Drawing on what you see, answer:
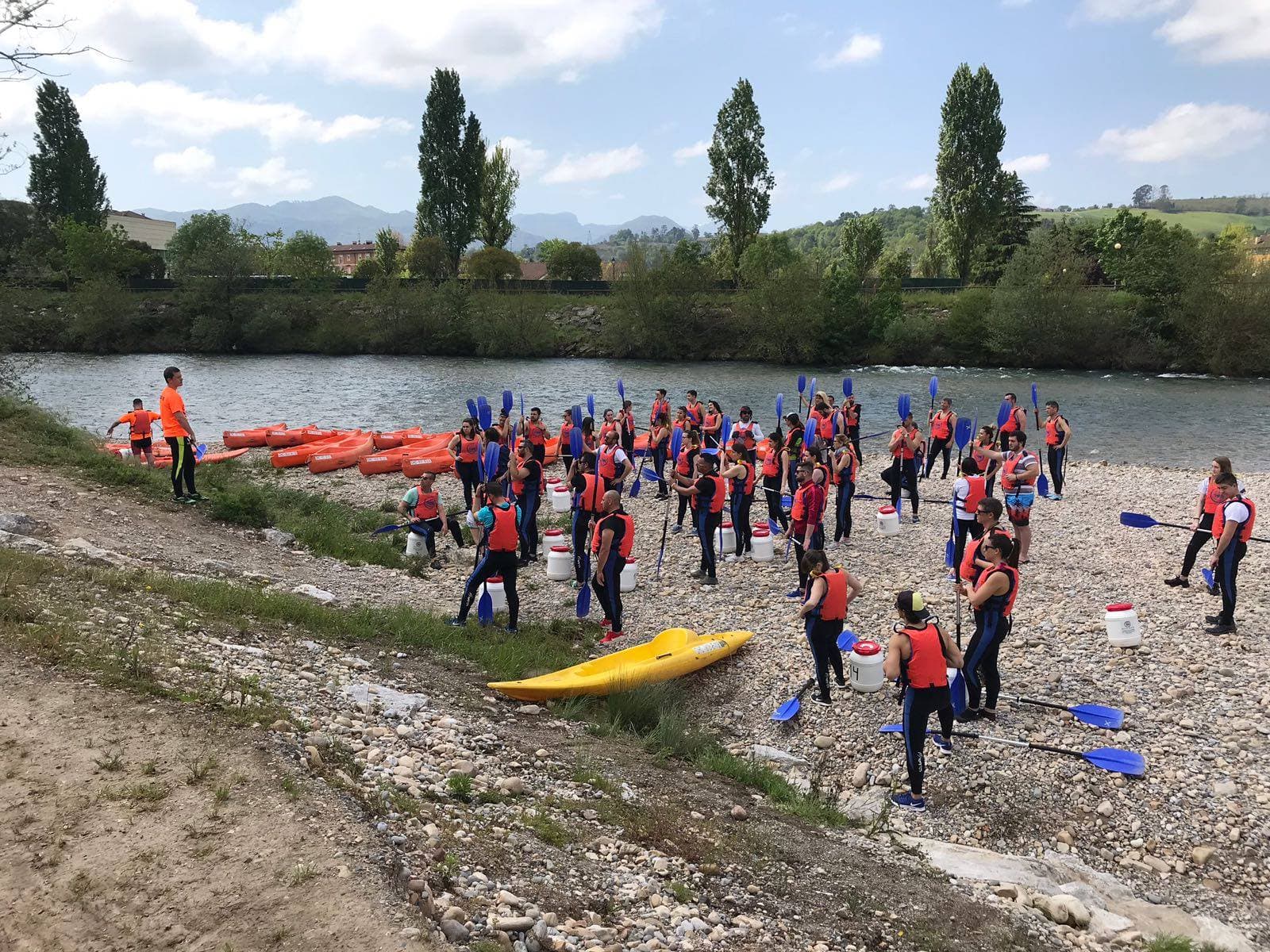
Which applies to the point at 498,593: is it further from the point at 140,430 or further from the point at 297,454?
the point at 297,454

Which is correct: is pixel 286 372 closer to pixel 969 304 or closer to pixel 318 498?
pixel 318 498

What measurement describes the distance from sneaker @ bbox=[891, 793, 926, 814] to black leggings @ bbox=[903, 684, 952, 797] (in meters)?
0.05

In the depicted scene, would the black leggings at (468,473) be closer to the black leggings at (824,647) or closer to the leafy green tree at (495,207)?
the black leggings at (824,647)

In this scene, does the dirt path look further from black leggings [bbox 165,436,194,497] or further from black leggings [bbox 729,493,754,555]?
black leggings [bbox 729,493,754,555]

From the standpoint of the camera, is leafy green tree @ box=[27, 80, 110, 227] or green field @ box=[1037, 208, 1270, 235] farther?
green field @ box=[1037, 208, 1270, 235]

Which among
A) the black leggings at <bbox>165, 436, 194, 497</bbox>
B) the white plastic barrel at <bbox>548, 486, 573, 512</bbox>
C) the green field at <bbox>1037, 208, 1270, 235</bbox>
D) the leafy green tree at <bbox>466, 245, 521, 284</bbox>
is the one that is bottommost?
the white plastic barrel at <bbox>548, 486, 573, 512</bbox>

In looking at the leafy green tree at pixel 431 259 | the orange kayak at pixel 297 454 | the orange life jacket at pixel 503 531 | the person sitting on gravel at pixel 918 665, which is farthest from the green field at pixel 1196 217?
the person sitting on gravel at pixel 918 665

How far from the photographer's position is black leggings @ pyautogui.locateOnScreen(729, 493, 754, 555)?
1252 cm

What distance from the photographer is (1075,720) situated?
7.67 m

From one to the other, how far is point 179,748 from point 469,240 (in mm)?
62893

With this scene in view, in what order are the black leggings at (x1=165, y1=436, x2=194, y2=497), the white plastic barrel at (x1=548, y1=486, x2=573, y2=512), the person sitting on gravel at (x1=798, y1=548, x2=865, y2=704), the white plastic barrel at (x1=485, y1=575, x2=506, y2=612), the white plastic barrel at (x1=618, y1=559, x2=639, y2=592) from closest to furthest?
the person sitting on gravel at (x1=798, y1=548, x2=865, y2=704) < the white plastic barrel at (x1=485, y1=575, x2=506, y2=612) < the white plastic barrel at (x1=618, y1=559, x2=639, y2=592) < the black leggings at (x1=165, y1=436, x2=194, y2=497) < the white plastic barrel at (x1=548, y1=486, x2=573, y2=512)

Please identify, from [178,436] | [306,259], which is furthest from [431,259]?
[178,436]

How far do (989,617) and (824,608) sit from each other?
4.50 feet

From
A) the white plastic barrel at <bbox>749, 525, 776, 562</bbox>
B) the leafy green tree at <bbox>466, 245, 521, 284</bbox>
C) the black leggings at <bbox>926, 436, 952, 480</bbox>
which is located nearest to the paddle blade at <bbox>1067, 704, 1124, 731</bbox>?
the white plastic barrel at <bbox>749, 525, 776, 562</bbox>
